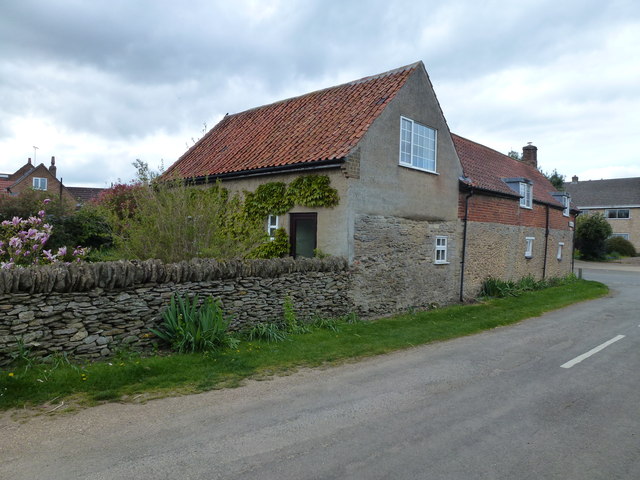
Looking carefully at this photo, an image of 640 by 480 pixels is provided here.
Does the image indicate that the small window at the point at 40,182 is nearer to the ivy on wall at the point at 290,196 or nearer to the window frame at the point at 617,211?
the ivy on wall at the point at 290,196

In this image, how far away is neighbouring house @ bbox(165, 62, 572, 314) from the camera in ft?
41.1

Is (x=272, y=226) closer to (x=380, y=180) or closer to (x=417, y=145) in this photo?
(x=380, y=180)

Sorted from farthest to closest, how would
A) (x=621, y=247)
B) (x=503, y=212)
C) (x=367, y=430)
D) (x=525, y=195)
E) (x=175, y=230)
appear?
1. (x=621, y=247)
2. (x=525, y=195)
3. (x=503, y=212)
4. (x=175, y=230)
5. (x=367, y=430)

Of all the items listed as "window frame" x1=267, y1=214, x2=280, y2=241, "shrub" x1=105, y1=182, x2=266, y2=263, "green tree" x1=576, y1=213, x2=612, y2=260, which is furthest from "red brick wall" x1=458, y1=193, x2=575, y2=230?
"green tree" x1=576, y1=213, x2=612, y2=260

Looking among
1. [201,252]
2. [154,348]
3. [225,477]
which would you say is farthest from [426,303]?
[225,477]

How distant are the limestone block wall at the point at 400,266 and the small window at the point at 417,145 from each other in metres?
1.97

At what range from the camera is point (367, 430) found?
209 inches

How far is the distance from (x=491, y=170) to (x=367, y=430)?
19.4 meters

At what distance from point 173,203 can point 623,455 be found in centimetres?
1001

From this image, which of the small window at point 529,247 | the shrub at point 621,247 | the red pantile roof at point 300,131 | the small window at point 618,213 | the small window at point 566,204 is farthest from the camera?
the small window at point 618,213

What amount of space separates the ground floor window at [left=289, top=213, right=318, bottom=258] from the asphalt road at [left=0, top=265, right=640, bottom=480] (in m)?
5.98

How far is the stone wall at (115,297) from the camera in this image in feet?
22.3

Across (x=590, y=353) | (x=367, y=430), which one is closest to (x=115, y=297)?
(x=367, y=430)

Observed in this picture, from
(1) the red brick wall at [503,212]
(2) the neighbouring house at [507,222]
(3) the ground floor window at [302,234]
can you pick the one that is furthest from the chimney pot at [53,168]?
(1) the red brick wall at [503,212]
